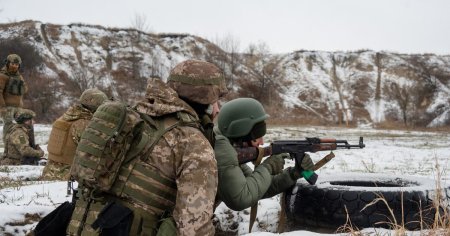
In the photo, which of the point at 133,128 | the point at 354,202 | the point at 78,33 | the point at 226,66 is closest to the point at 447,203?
the point at 354,202

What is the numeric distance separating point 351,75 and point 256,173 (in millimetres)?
56307

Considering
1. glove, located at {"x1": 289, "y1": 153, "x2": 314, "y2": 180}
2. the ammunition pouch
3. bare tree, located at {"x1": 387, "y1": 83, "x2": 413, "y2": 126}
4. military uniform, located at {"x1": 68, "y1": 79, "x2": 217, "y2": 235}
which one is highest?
military uniform, located at {"x1": 68, "y1": 79, "x2": 217, "y2": 235}

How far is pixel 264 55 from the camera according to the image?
61.1m

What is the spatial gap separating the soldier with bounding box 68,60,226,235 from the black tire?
5.24ft

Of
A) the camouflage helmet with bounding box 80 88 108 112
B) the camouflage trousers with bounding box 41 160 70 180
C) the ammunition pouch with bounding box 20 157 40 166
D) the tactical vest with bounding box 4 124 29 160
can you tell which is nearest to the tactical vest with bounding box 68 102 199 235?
the camouflage helmet with bounding box 80 88 108 112

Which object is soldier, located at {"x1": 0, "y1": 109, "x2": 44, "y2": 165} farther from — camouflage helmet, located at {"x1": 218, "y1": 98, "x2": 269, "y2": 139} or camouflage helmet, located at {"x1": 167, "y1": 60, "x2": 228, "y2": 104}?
camouflage helmet, located at {"x1": 167, "y1": 60, "x2": 228, "y2": 104}

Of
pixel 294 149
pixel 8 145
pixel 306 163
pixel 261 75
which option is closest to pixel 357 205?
pixel 306 163

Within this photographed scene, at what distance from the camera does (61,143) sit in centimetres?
611

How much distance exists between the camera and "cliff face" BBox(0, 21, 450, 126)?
4353 cm

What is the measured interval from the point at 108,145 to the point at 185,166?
1.37ft

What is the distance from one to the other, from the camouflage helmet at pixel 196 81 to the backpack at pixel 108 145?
1.10ft

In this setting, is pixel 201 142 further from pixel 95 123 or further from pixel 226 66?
pixel 226 66

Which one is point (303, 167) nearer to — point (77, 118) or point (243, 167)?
point (243, 167)

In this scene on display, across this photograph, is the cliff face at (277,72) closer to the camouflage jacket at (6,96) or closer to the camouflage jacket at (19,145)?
the camouflage jacket at (6,96)
